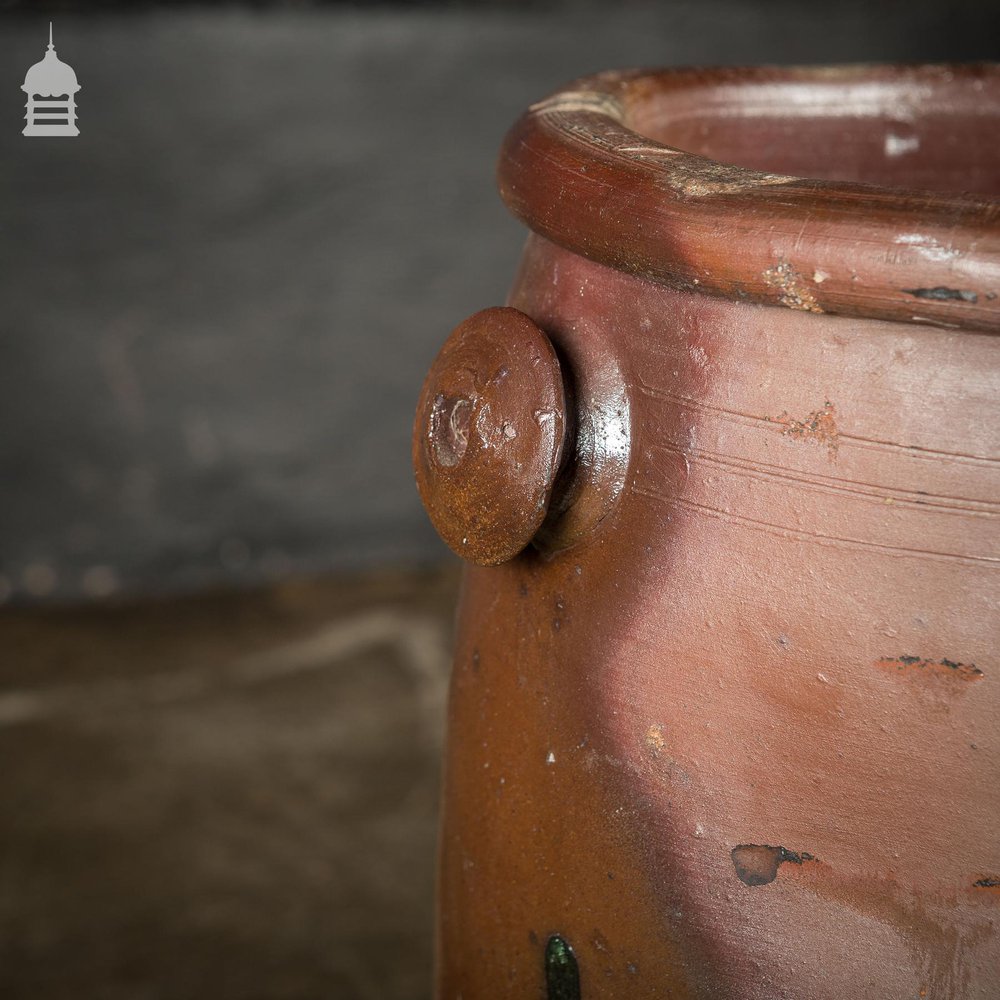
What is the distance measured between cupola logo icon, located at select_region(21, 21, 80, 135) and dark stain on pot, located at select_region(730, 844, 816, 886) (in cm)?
186

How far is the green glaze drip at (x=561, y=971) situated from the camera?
2.52 ft

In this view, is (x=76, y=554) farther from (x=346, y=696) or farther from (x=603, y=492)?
(x=603, y=492)

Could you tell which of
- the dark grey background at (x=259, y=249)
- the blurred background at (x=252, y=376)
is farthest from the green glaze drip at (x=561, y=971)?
the dark grey background at (x=259, y=249)

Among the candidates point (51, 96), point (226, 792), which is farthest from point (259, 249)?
point (226, 792)

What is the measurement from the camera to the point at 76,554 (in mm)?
2428

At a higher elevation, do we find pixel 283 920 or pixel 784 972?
pixel 784 972

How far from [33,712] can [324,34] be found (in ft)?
4.00

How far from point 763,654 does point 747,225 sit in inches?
8.4

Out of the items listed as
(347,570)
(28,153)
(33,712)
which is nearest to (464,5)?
(28,153)

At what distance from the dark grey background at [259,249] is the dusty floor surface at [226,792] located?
0.52 feet

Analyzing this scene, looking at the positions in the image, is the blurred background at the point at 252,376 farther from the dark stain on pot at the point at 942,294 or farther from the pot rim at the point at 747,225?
the dark stain on pot at the point at 942,294

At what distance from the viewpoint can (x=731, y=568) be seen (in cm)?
67

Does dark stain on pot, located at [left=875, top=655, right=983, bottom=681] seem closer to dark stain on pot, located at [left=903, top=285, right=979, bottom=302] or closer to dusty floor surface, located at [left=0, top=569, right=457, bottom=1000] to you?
dark stain on pot, located at [left=903, top=285, right=979, bottom=302]

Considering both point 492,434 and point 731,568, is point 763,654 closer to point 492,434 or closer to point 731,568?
point 731,568
